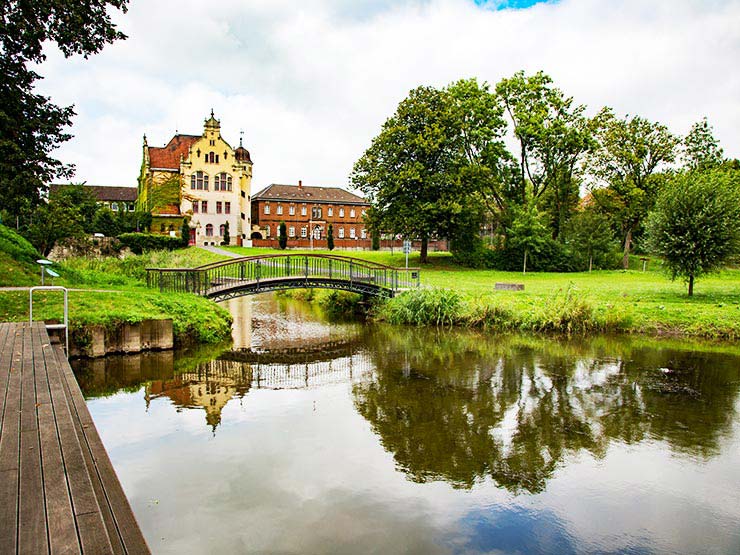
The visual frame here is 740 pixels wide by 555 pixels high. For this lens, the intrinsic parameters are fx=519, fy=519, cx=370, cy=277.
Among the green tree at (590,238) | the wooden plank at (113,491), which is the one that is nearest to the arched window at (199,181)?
the green tree at (590,238)

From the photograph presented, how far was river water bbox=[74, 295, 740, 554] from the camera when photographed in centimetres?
584

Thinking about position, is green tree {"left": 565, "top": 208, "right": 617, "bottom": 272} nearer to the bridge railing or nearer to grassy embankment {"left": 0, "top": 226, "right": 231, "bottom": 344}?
the bridge railing

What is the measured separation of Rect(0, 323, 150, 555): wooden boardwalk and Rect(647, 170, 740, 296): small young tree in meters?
22.0

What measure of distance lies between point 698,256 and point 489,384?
558 inches

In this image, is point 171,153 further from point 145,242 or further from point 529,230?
point 529,230

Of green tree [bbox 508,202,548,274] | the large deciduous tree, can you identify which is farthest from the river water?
the large deciduous tree

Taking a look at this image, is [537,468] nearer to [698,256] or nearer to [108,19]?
[698,256]

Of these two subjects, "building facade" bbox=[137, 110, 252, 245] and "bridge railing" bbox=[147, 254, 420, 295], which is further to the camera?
"building facade" bbox=[137, 110, 252, 245]

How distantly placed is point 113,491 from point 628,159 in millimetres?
46086

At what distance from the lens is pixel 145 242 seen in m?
38.2

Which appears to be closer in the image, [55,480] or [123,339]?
[55,480]

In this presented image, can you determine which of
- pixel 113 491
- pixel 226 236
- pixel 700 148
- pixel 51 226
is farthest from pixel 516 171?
pixel 113 491

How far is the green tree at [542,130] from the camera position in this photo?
3928cm

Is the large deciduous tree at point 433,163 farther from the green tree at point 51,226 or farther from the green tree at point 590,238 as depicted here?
the green tree at point 51,226
